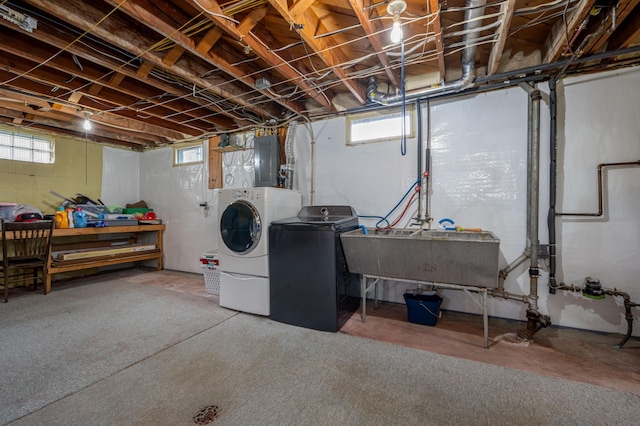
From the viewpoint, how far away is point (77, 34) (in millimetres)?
2148

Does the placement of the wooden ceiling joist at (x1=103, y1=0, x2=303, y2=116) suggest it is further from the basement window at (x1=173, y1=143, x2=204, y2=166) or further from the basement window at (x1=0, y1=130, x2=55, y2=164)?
the basement window at (x1=0, y1=130, x2=55, y2=164)

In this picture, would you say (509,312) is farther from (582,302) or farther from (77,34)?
(77,34)

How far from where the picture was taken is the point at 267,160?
3689 mm

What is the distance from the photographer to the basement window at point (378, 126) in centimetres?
310

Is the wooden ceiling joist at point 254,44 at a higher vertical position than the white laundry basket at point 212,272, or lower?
higher

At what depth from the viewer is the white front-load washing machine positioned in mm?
2793

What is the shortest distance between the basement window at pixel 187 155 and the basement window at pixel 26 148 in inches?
73.0

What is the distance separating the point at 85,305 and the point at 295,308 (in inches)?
103

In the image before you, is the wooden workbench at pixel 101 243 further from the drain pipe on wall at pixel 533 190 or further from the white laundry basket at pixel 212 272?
the drain pipe on wall at pixel 533 190

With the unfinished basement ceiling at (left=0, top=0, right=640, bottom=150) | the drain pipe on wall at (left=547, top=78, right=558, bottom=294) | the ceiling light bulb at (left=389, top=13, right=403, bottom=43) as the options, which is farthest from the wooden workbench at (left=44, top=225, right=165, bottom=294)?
the drain pipe on wall at (left=547, top=78, right=558, bottom=294)

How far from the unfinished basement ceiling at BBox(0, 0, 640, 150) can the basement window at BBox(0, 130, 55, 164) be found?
0.72 m

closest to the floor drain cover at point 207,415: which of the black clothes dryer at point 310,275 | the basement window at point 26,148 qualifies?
the black clothes dryer at point 310,275

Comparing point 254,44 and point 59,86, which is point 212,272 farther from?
point 254,44

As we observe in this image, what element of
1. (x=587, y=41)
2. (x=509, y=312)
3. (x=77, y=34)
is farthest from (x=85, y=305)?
(x=587, y=41)
